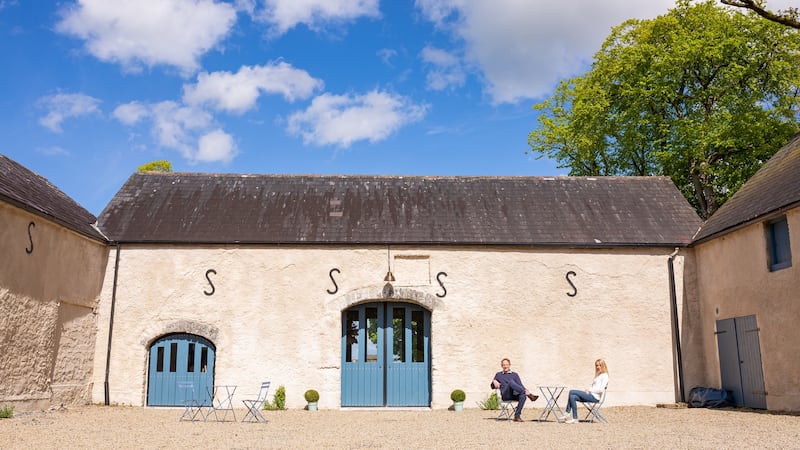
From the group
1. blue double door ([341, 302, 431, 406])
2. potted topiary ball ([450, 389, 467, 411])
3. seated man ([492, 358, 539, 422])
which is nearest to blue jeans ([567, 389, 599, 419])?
seated man ([492, 358, 539, 422])

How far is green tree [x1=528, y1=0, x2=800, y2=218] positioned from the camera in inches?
755

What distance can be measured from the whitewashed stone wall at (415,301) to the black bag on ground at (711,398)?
0.54 meters

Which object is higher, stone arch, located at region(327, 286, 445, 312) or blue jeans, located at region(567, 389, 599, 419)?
stone arch, located at region(327, 286, 445, 312)

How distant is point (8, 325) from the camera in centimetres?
979

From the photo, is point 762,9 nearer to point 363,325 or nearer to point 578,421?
point 578,421

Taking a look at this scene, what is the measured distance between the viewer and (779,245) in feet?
36.0

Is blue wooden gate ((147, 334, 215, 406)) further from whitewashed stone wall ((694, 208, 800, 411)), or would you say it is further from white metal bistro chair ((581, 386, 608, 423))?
whitewashed stone wall ((694, 208, 800, 411))

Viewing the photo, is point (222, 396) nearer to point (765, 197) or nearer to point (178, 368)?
point (178, 368)

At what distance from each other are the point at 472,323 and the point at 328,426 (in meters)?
4.38

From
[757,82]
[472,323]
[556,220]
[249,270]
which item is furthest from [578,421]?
[757,82]

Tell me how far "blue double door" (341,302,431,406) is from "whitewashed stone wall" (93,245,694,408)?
33 cm

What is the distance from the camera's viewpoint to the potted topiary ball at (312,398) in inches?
475

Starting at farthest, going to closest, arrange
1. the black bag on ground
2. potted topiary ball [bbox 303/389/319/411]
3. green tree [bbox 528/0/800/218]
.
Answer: green tree [bbox 528/0/800/218] → potted topiary ball [bbox 303/389/319/411] → the black bag on ground

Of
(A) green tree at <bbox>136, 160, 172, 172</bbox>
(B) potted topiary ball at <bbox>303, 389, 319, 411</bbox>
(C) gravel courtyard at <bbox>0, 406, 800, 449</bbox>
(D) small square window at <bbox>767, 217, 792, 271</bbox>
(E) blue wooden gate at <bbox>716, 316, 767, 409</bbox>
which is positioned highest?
(A) green tree at <bbox>136, 160, 172, 172</bbox>
